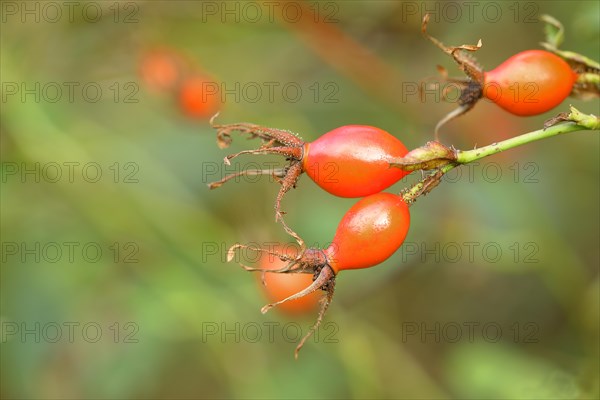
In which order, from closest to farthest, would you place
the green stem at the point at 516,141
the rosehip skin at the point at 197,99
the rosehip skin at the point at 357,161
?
→ 1. the green stem at the point at 516,141
2. the rosehip skin at the point at 357,161
3. the rosehip skin at the point at 197,99

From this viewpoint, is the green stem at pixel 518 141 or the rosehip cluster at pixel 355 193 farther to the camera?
the rosehip cluster at pixel 355 193

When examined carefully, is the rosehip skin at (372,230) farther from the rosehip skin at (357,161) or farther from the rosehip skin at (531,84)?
the rosehip skin at (531,84)

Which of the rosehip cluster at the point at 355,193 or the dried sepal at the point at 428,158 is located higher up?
the dried sepal at the point at 428,158

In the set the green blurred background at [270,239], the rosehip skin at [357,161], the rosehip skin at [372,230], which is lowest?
the green blurred background at [270,239]

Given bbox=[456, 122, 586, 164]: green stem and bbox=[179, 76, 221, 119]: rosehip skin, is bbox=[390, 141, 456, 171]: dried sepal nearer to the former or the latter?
bbox=[456, 122, 586, 164]: green stem

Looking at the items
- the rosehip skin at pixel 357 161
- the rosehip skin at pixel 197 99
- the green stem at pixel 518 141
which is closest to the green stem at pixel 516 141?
Answer: the green stem at pixel 518 141

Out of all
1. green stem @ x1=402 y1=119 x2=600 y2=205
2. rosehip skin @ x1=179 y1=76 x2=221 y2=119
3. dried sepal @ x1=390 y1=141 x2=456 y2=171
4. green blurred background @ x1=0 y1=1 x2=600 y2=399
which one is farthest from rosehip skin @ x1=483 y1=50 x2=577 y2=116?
rosehip skin @ x1=179 y1=76 x2=221 y2=119

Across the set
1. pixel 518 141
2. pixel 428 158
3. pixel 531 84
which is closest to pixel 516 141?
pixel 518 141

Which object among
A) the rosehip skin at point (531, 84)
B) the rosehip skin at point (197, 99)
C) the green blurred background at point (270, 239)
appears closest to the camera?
the rosehip skin at point (531, 84)
